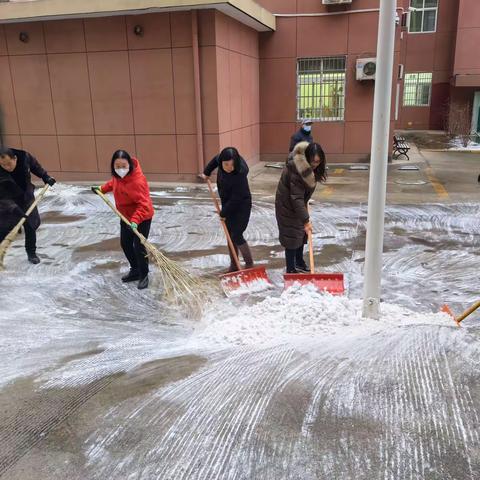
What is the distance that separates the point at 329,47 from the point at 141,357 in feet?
37.6

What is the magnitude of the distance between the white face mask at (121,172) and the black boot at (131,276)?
1082mm

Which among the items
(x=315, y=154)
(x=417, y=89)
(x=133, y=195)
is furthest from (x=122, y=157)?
(x=417, y=89)

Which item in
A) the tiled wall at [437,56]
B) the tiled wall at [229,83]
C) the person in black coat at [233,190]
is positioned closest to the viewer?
the person in black coat at [233,190]

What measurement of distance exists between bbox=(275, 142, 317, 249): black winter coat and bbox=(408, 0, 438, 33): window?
72.3 ft

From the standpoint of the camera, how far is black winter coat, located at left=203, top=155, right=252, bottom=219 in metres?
5.02

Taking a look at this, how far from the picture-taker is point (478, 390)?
2785 millimetres

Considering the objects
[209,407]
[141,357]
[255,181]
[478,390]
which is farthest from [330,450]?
[255,181]

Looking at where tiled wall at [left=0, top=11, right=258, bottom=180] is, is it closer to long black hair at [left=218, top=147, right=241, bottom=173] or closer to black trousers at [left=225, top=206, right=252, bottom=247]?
black trousers at [left=225, top=206, right=252, bottom=247]

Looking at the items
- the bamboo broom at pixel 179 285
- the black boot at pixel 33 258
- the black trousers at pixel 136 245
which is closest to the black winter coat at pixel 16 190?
the black boot at pixel 33 258

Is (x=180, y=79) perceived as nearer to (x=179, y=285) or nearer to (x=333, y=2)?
(x=333, y=2)

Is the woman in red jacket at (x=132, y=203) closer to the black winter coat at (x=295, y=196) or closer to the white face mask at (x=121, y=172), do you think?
the white face mask at (x=121, y=172)

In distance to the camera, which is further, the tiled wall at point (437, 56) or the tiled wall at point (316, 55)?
the tiled wall at point (437, 56)

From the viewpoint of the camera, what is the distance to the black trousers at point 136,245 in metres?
5.16

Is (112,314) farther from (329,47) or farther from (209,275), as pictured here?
(329,47)
